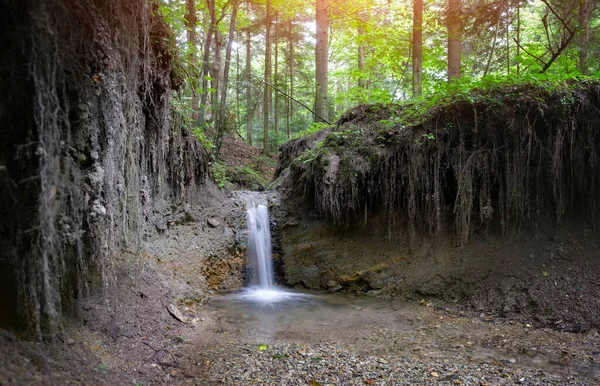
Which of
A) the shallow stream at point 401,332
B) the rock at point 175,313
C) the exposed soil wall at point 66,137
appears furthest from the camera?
the rock at point 175,313

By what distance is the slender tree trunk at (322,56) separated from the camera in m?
11.1

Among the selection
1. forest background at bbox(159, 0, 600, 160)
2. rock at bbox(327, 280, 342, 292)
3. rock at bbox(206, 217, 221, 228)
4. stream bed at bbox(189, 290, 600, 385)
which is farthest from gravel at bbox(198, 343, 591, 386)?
rock at bbox(206, 217, 221, 228)

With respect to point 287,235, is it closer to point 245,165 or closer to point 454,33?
point 454,33

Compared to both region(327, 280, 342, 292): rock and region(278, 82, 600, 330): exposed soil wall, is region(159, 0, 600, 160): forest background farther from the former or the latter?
region(327, 280, 342, 292): rock

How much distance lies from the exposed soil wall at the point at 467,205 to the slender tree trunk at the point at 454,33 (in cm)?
171

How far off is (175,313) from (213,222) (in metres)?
3.18

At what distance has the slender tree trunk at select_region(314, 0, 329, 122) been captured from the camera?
1112 centimetres

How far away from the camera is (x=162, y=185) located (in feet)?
20.8

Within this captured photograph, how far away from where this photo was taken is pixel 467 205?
247 inches

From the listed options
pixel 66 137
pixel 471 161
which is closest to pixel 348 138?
pixel 471 161

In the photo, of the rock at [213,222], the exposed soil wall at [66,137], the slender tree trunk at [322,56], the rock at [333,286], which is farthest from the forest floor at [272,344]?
the slender tree trunk at [322,56]

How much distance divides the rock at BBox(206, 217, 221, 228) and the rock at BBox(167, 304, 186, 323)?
2.96 meters

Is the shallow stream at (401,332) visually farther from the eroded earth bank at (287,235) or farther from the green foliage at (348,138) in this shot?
the green foliage at (348,138)

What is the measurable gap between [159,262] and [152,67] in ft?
11.9
